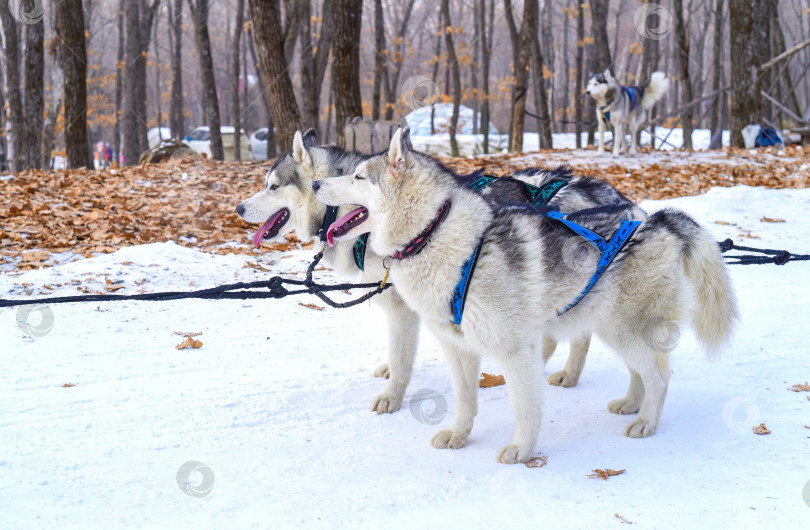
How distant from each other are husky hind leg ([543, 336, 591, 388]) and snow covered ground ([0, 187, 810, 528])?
0.33 ft

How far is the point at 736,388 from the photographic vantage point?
13.7 feet

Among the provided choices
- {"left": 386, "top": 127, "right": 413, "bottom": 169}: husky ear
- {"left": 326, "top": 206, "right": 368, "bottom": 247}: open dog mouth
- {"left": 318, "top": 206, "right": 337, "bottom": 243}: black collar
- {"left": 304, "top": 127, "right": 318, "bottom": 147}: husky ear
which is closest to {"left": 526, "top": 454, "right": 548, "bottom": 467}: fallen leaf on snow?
{"left": 326, "top": 206, "right": 368, "bottom": 247}: open dog mouth

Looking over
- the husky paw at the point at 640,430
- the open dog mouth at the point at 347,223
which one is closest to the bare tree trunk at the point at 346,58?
the open dog mouth at the point at 347,223

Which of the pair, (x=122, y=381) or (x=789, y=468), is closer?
(x=789, y=468)

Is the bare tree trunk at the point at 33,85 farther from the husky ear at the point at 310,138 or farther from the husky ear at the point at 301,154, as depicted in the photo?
the husky ear at the point at 301,154

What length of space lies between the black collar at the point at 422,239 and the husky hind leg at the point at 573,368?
1666mm

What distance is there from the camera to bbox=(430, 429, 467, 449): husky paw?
3480mm

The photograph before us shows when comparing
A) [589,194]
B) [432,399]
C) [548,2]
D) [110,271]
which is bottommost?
[432,399]

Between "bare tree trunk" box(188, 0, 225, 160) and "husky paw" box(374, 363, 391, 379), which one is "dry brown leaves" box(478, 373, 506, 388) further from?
"bare tree trunk" box(188, 0, 225, 160)

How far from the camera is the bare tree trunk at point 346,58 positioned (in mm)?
10531

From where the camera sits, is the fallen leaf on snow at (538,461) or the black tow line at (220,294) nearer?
the black tow line at (220,294)

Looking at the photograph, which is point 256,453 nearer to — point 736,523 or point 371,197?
point 371,197

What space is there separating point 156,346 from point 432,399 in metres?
2.09

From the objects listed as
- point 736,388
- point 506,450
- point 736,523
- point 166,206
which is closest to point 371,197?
point 506,450
